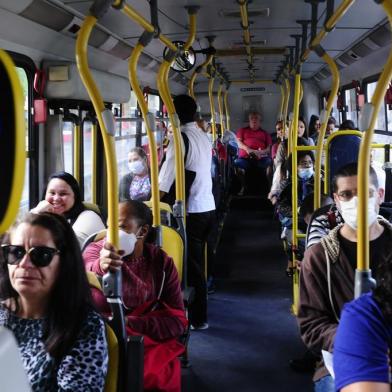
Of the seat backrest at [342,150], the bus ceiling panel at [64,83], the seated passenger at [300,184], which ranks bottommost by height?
the seated passenger at [300,184]

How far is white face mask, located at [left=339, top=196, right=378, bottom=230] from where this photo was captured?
221 centimetres

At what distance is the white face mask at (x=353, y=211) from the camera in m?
2.21

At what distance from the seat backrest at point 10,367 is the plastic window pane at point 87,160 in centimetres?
417

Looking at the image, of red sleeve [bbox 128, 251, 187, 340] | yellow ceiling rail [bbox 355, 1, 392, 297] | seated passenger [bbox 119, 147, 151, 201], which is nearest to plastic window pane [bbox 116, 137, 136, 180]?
seated passenger [bbox 119, 147, 151, 201]

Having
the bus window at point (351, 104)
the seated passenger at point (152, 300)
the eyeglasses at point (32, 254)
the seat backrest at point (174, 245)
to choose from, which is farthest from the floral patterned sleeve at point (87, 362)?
the bus window at point (351, 104)

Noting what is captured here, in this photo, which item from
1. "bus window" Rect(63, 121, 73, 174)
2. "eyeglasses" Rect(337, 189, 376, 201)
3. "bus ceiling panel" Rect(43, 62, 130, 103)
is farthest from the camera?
"bus window" Rect(63, 121, 73, 174)

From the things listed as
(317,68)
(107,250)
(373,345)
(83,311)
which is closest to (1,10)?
(107,250)

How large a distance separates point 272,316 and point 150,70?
156 inches

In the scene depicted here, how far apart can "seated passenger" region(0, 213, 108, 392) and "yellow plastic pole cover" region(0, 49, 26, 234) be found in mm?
1174

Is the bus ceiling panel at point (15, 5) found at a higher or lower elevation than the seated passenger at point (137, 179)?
higher

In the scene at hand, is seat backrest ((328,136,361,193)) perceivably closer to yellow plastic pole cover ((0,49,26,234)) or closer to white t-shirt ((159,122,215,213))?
white t-shirt ((159,122,215,213))

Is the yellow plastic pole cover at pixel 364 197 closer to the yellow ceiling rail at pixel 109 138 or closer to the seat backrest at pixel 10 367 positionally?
the yellow ceiling rail at pixel 109 138

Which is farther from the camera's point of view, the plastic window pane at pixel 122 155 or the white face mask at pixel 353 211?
the plastic window pane at pixel 122 155

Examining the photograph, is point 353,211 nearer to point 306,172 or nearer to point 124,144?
point 306,172
